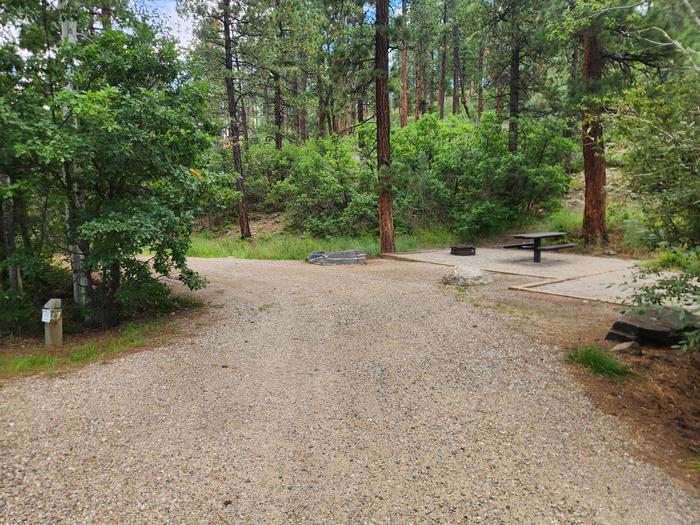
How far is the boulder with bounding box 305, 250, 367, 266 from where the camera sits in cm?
1077

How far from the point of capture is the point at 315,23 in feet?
46.8

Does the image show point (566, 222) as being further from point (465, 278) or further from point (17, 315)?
point (17, 315)

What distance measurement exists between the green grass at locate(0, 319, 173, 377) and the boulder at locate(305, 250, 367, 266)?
17.7ft

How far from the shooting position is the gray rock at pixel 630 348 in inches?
168

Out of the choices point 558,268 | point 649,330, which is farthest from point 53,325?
point 558,268

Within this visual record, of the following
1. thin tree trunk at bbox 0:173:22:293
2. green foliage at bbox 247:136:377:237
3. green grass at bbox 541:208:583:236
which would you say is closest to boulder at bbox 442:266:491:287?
green grass at bbox 541:208:583:236

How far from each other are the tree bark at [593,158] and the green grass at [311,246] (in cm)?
413

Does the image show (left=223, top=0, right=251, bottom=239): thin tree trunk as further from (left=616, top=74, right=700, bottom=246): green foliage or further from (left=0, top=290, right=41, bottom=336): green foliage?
(left=616, top=74, right=700, bottom=246): green foliage

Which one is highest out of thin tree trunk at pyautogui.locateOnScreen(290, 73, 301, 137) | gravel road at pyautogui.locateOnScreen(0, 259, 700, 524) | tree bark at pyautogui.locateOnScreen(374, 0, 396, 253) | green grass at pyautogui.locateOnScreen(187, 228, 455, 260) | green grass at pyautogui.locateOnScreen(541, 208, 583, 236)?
thin tree trunk at pyautogui.locateOnScreen(290, 73, 301, 137)

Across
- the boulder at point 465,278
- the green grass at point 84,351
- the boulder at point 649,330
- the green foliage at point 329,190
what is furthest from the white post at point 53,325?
the green foliage at point 329,190

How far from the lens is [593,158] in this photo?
10.5 meters

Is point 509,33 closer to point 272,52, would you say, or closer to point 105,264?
point 272,52

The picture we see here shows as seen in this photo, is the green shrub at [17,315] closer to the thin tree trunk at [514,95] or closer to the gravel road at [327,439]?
the gravel road at [327,439]

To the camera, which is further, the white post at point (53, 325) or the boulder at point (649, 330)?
the white post at point (53, 325)
